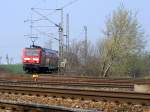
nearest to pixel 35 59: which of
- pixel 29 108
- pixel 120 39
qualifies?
pixel 120 39

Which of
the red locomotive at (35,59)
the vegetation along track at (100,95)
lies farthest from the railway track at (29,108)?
the red locomotive at (35,59)

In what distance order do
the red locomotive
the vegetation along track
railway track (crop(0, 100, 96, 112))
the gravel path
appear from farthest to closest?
1. the red locomotive
2. the vegetation along track
3. the gravel path
4. railway track (crop(0, 100, 96, 112))

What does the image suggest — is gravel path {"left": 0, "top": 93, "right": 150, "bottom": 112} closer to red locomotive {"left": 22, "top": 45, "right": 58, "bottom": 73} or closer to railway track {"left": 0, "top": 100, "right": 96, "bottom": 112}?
railway track {"left": 0, "top": 100, "right": 96, "bottom": 112}

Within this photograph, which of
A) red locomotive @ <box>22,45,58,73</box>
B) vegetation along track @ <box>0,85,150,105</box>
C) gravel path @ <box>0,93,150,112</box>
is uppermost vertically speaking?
red locomotive @ <box>22,45,58,73</box>

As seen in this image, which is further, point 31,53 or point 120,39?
point 120,39

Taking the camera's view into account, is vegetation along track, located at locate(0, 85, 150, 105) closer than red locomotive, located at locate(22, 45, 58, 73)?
Yes

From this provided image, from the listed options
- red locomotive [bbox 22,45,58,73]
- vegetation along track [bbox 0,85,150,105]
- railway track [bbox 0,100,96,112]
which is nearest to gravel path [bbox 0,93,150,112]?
vegetation along track [bbox 0,85,150,105]

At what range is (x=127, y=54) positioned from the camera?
2500 inches

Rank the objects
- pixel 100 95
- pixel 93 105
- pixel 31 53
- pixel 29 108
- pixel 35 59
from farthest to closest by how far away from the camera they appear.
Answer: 1. pixel 31 53
2. pixel 35 59
3. pixel 100 95
4. pixel 93 105
5. pixel 29 108

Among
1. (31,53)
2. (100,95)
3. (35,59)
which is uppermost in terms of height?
(31,53)

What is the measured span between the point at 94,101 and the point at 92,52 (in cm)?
6358

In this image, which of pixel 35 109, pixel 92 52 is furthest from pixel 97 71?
pixel 35 109

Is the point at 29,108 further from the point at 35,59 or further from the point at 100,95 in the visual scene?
A: the point at 35,59

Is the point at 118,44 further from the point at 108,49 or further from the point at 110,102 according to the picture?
the point at 110,102
